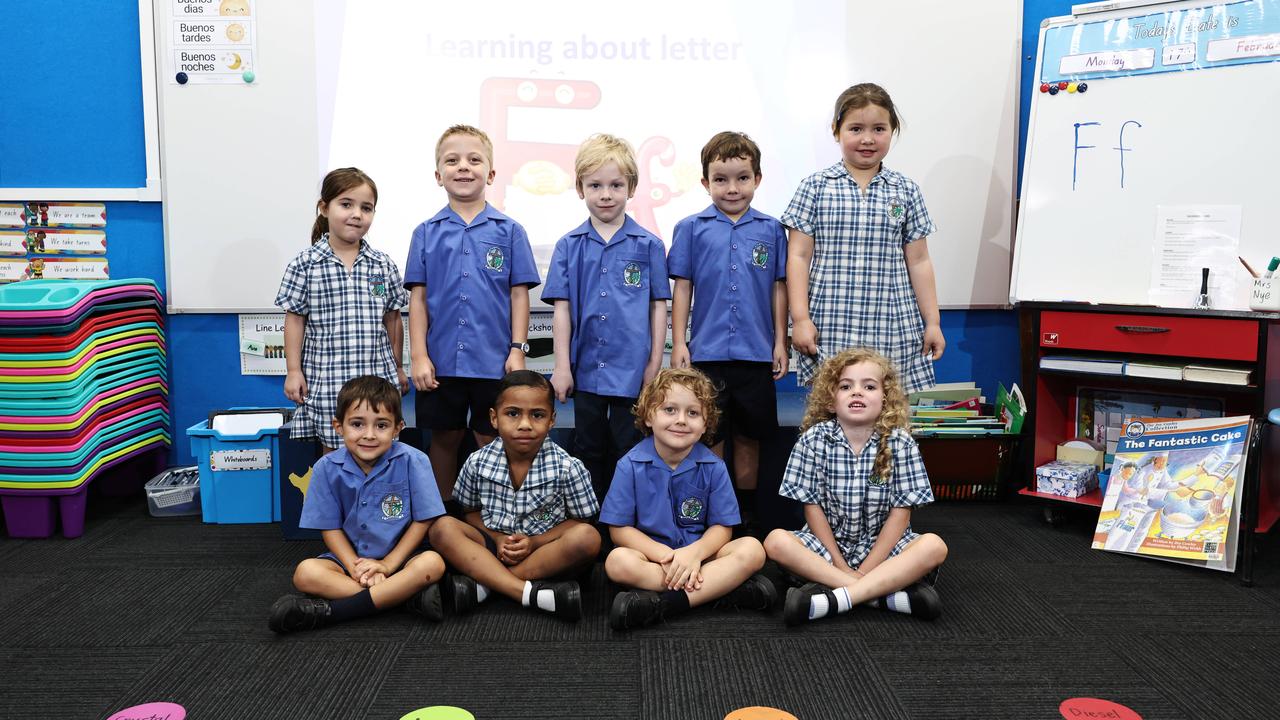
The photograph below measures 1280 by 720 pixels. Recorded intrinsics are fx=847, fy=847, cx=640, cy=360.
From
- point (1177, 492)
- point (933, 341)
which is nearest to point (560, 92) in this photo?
point (933, 341)

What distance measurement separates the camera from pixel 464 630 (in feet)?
6.12

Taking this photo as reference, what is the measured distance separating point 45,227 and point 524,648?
243 centimetres

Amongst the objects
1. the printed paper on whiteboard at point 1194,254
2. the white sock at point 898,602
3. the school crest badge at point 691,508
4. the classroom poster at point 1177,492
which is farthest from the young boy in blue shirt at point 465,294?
the printed paper on whiteboard at point 1194,254

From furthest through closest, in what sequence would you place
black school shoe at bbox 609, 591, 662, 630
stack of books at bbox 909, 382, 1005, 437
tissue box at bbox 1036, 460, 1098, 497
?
1. stack of books at bbox 909, 382, 1005, 437
2. tissue box at bbox 1036, 460, 1098, 497
3. black school shoe at bbox 609, 591, 662, 630

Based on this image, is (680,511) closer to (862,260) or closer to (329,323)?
(862,260)

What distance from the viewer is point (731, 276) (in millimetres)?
2402

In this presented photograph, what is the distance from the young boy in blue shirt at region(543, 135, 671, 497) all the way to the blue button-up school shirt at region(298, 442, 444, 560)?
50 cm

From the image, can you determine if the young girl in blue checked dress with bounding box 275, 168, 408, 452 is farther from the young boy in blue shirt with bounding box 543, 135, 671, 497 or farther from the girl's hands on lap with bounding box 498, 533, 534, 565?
the girl's hands on lap with bounding box 498, 533, 534, 565

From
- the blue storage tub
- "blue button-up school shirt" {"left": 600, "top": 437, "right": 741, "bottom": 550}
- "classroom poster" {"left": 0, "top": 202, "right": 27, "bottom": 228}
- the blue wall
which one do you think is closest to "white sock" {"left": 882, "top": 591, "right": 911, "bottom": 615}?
"blue button-up school shirt" {"left": 600, "top": 437, "right": 741, "bottom": 550}

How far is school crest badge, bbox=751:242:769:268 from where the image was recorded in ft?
7.93

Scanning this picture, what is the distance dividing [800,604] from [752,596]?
13 centimetres

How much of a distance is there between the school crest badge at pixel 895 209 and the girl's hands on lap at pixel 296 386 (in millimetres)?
1716

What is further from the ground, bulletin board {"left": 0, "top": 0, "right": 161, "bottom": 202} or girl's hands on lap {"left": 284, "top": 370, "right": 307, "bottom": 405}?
bulletin board {"left": 0, "top": 0, "right": 161, "bottom": 202}

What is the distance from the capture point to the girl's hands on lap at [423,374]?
2355 mm
